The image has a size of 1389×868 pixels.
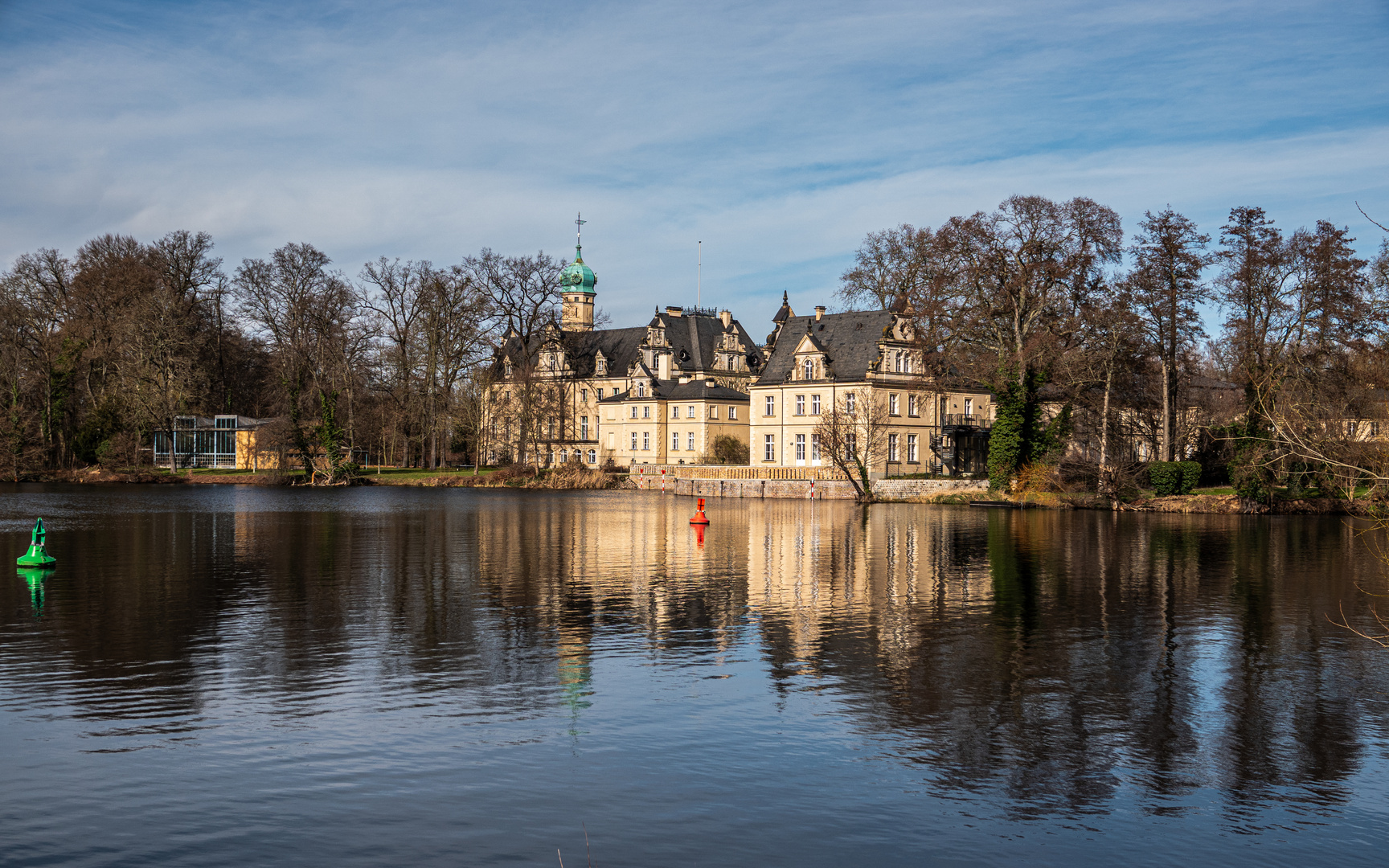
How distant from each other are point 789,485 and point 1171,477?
19.8 metres

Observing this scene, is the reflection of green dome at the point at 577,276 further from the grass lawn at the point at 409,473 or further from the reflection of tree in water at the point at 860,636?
the reflection of tree in water at the point at 860,636

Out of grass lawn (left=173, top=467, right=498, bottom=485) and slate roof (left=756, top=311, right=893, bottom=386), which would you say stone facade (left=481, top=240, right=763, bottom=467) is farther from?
slate roof (left=756, top=311, right=893, bottom=386)

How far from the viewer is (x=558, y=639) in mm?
Result: 17500

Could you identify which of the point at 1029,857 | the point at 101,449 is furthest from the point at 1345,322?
Answer: the point at 101,449

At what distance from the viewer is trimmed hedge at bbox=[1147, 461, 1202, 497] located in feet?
169

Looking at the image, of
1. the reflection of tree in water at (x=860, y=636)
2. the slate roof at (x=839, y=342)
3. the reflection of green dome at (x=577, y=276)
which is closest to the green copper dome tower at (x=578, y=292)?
the reflection of green dome at (x=577, y=276)

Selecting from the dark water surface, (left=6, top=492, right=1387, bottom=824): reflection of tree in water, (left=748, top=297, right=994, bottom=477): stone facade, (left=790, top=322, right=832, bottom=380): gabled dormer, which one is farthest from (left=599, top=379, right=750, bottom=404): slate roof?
the dark water surface

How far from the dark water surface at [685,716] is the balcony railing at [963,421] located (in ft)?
141

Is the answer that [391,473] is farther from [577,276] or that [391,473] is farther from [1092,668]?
[1092,668]

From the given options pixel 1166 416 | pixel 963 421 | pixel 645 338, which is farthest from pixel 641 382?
pixel 1166 416

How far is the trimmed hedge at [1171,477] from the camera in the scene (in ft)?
169

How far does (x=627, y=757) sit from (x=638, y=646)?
18.7 ft

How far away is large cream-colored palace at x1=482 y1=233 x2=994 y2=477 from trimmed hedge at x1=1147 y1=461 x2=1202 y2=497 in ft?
50.1

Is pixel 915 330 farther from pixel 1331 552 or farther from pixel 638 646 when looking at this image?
pixel 638 646
